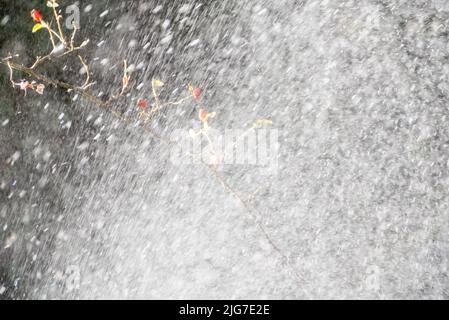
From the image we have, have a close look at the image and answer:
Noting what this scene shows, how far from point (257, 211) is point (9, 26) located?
106 centimetres

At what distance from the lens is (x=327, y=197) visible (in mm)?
1584

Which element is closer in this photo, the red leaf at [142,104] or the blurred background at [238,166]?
the blurred background at [238,166]

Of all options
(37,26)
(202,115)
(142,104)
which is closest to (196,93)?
(202,115)

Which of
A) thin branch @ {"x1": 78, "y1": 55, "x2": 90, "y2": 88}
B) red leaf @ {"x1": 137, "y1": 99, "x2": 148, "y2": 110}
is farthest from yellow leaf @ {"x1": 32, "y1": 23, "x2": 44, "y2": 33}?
red leaf @ {"x1": 137, "y1": 99, "x2": 148, "y2": 110}

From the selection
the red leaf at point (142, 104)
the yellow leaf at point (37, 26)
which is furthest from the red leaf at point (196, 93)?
the yellow leaf at point (37, 26)

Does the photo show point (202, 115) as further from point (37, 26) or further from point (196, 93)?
point (37, 26)

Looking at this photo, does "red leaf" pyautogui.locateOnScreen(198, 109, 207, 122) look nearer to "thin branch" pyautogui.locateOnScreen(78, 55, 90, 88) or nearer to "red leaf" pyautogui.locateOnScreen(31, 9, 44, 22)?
"thin branch" pyautogui.locateOnScreen(78, 55, 90, 88)

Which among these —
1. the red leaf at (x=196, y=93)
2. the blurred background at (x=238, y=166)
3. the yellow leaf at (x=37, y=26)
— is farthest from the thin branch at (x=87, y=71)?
the red leaf at (x=196, y=93)

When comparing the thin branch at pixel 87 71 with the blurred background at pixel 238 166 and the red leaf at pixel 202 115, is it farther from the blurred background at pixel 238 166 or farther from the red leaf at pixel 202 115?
the red leaf at pixel 202 115

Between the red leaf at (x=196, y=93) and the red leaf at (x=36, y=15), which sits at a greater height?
the red leaf at (x=36, y=15)

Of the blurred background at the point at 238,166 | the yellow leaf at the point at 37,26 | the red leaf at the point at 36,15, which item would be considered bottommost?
the blurred background at the point at 238,166
